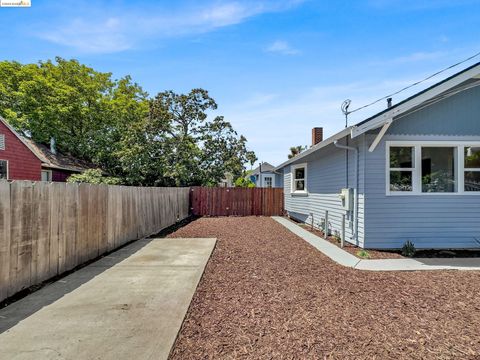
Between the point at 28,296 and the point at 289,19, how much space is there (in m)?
9.44

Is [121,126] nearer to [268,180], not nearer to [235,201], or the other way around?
[235,201]

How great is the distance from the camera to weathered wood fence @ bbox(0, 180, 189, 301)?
13.5 ft

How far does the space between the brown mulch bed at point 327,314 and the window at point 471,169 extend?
292 centimetres

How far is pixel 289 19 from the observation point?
948cm

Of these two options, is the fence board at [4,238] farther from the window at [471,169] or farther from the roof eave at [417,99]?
the window at [471,169]

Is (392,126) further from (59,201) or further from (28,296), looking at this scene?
(28,296)

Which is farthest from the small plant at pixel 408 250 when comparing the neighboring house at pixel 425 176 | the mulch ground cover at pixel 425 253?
the neighboring house at pixel 425 176

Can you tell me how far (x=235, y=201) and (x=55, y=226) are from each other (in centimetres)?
1263

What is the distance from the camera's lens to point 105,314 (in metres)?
3.68

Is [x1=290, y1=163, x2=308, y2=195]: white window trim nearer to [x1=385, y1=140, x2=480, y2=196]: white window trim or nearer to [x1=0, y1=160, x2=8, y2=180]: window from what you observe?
[x1=385, y1=140, x2=480, y2=196]: white window trim

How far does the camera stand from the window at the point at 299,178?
13.8m

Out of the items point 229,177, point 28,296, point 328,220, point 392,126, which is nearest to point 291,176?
point 328,220

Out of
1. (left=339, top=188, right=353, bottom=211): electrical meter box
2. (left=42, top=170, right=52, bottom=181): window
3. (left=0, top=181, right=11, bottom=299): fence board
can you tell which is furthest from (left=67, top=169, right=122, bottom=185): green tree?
(left=339, top=188, right=353, bottom=211): electrical meter box

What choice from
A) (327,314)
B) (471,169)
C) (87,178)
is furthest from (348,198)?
(87,178)
